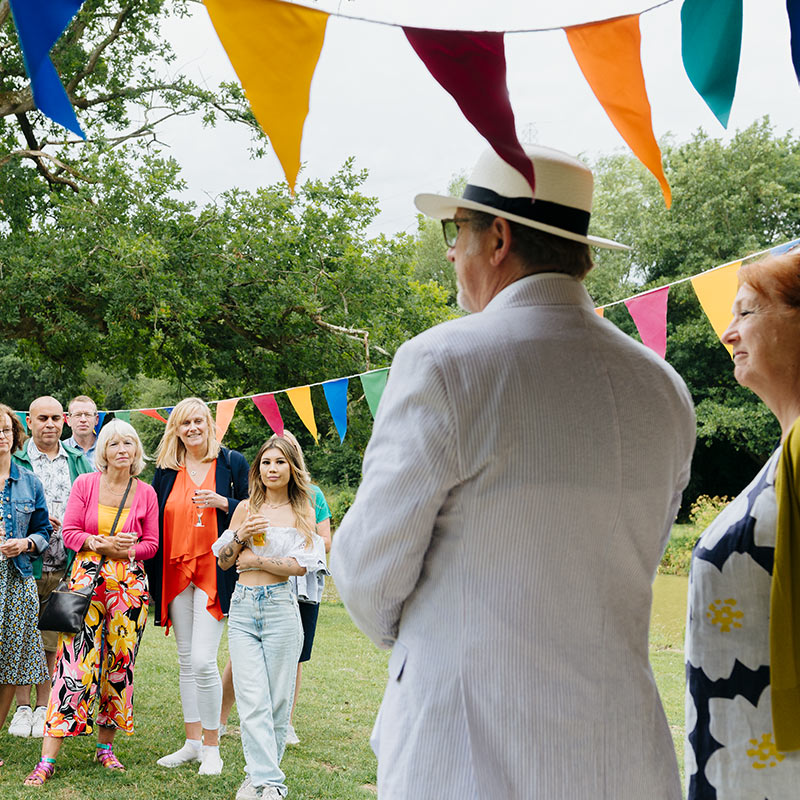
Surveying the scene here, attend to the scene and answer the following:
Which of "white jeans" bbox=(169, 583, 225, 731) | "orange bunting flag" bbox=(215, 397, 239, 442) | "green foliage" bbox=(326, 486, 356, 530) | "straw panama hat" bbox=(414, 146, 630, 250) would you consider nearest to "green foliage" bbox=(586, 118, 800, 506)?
"green foliage" bbox=(326, 486, 356, 530)

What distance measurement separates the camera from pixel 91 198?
470 inches

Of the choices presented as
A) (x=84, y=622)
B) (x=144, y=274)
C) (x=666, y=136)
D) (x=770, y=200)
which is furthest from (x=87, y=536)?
(x=666, y=136)

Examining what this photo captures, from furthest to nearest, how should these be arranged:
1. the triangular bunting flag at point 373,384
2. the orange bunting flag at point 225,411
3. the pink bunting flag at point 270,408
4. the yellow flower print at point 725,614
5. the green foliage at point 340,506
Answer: the green foliage at point 340,506 < the orange bunting flag at point 225,411 < the pink bunting flag at point 270,408 < the triangular bunting flag at point 373,384 < the yellow flower print at point 725,614

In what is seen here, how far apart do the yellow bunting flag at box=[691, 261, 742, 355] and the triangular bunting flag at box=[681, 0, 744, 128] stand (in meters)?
2.44

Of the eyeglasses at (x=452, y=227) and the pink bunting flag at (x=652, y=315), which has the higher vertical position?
the pink bunting flag at (x=652, y=315)

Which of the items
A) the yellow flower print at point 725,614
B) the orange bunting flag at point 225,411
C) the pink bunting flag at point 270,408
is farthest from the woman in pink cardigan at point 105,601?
the yellow flower print at point 725,614

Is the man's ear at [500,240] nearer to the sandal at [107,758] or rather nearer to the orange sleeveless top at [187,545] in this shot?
the orange sleeveless top at [187,545]

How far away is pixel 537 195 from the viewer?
61.1 inches

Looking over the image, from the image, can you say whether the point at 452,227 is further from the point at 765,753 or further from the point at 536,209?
the point at 765,753

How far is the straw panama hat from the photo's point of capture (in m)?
1.54

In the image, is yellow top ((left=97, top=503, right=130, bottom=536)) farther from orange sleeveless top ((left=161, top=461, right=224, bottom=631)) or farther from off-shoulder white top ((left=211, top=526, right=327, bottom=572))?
off-shoulder white top ((left=211, top=526, right=327, bottom=572))

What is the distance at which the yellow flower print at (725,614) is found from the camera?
1.72 m

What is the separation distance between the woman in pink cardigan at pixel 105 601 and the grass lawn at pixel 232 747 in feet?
0.57

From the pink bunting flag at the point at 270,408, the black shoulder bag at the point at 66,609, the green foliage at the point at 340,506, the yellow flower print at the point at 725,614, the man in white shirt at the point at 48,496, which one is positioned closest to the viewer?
the yellow flower print at the point at 725,614
